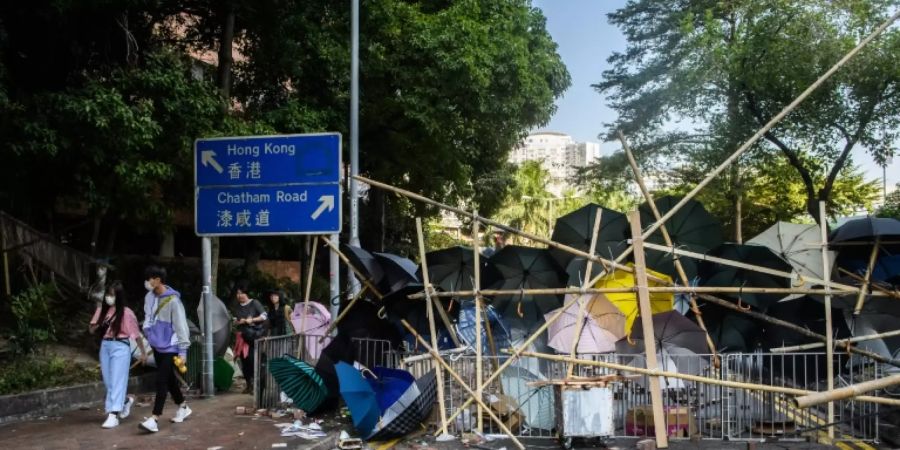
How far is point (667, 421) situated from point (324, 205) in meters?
4.91

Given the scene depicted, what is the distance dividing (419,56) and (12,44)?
790cm

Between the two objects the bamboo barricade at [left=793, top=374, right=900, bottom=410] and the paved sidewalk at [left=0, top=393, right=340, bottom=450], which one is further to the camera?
the paved sidewalk at [left=0, top=393, right=340, bottom=450]

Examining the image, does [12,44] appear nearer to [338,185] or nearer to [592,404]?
[338,185]

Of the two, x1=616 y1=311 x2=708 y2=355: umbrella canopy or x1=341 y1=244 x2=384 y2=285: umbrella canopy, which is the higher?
x1=341 y1=244 x2=384 y2=285: umbrella canopy

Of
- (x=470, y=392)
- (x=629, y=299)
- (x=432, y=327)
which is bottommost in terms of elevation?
(x=470, y=392)

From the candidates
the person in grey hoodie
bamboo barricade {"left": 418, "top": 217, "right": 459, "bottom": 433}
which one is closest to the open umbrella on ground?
bamboo barricade {"left": 418, "top": 217, "right": 459, "bottom": 433}

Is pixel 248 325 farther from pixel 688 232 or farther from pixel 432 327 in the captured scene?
pixel 688 232

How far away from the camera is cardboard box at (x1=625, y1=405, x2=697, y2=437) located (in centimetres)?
789

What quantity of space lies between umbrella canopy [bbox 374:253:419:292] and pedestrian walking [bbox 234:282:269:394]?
2402 mm

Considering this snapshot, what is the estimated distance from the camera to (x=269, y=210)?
33.2 ft

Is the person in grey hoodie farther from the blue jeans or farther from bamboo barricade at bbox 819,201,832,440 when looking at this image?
bamboo barricade at bbox 819,201,832,440

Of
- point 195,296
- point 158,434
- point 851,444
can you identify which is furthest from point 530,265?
point 195,296

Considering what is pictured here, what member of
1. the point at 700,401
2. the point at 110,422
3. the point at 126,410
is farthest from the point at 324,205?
the point at 700,401

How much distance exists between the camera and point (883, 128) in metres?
18.5
